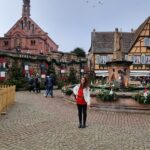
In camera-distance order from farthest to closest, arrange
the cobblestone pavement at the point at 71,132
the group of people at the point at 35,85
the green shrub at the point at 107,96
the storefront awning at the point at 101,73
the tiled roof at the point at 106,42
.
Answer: the tiled roof at the point at 106,42 < the storefront awning at the point at 101,73 < the group of people at the point at 35,85 < the green shrub at the point at 107,96 < the cobblestone pavement at the point at 71,132

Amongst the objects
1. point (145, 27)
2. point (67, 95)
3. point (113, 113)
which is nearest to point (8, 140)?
point (113, 113)

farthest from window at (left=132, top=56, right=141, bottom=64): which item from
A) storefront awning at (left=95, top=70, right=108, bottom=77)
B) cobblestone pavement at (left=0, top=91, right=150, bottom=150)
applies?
cobblestone pavement at (left=0, top=91, right=150, bottom=150)

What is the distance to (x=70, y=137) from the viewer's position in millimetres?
10086

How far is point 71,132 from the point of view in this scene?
10.9 meters

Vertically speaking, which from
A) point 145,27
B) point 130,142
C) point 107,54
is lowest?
point 130,142

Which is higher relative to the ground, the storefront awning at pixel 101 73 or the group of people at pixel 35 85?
the storefront awning at pixel 101 73

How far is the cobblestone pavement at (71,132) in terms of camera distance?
9.02 meters

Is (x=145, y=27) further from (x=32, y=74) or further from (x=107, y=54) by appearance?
(x=32, y=74)

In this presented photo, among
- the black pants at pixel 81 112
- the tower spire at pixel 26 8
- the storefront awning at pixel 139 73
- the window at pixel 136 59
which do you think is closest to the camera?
the black pants at pixel 81 112

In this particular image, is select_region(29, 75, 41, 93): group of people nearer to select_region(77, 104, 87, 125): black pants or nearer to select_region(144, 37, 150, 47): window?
select_region(77, 104, 87, 125): black pants

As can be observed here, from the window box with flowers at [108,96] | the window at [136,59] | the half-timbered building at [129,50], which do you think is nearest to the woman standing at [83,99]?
the window box with flowers at [108,96]

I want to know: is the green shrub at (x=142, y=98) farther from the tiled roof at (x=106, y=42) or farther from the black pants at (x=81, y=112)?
the tiled roof at (x=106, y=42)

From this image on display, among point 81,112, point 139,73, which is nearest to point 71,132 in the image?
point 81,112

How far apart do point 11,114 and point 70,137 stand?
5663 mm
